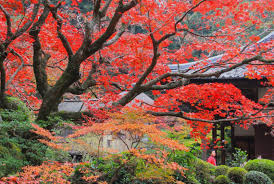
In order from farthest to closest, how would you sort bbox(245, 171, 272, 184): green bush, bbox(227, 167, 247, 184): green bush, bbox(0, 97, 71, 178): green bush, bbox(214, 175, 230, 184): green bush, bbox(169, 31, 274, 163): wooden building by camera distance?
bbox(169, 31, 274, 163): wooden building, bbox(227, 167, 247, 184): green bush, bbox(214, 175, 230, 184): green bush, bbox(245, 171, 272, 184): green bush, bbox(0, 97, 71, 178): green bush

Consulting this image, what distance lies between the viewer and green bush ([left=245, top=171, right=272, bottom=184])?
7617 millimetres

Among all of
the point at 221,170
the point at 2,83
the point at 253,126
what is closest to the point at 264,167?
the point at 221,170

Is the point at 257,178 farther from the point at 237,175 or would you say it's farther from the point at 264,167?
the point at 264,167

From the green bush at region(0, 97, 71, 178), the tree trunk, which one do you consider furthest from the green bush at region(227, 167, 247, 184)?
the tree trunk

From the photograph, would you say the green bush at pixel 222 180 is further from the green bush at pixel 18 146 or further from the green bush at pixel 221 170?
the green bush at pixel 18 146

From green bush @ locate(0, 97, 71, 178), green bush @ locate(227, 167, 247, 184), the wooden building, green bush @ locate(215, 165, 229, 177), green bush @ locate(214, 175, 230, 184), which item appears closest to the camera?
green bush @ locate(0, 97, 71, 178)

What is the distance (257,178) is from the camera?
767 centimetres

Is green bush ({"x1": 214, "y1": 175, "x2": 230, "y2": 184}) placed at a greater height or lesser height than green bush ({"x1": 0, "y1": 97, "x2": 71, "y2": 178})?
lesser

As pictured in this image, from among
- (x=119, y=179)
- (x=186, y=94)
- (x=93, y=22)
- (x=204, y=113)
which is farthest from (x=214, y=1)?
(x=119, y=179)

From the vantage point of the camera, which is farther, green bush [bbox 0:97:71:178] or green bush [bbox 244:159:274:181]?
green bush [bbox 244:159:274:181]

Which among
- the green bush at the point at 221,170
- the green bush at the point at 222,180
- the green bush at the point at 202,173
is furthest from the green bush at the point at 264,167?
the green bush at the point at 202,173

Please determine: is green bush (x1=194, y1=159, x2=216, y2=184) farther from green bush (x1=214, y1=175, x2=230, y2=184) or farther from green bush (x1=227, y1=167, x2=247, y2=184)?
green bush (x1=227, y1=167, x2=247, y2=184)

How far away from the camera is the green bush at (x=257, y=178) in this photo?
7617 mm

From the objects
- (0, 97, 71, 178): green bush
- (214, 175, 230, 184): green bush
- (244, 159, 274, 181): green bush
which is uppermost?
(0, 97, 71, 178): green bush
